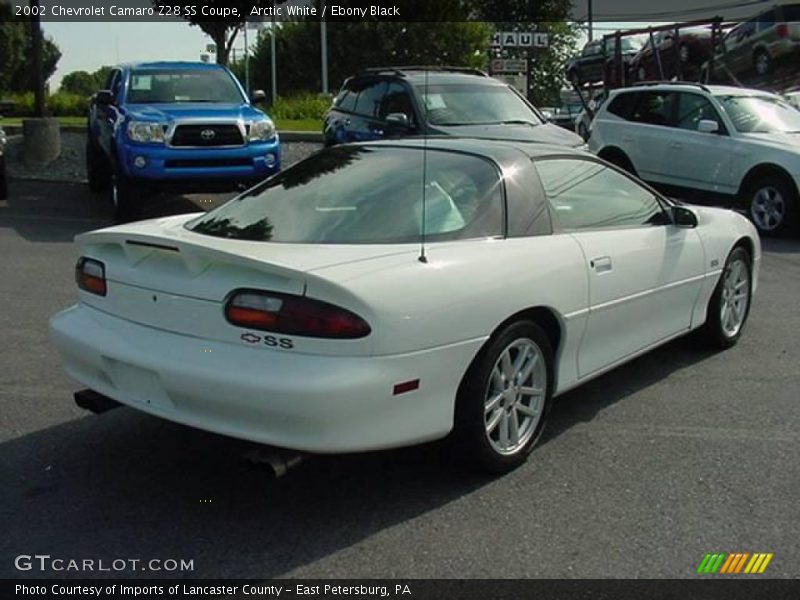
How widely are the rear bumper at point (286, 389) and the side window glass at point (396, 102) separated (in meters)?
7.65

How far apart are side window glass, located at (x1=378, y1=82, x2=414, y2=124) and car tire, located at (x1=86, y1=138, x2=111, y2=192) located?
14.5 ft

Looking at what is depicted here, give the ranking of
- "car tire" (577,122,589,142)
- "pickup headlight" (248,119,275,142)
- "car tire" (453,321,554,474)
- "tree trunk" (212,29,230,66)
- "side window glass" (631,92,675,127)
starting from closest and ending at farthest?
"car tire" (453,321,554,474) → "pickup headlight" (248,119,275,142) → "side window glass" (631,92,675,127) → "car tire" (577,122,589,142) → "tree trunk" (212,29,230,66)

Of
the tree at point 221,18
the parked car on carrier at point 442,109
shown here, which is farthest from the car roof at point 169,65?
the tree at point 221,18

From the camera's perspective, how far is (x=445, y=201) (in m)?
4.05

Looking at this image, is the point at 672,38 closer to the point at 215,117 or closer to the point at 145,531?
the point at 215,117

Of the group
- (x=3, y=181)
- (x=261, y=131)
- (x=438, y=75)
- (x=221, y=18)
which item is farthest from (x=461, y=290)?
(x=221, y=18)

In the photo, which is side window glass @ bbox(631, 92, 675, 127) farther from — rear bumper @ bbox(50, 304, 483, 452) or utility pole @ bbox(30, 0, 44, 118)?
rear bumper @ bbox(50, 304, 483, 452)

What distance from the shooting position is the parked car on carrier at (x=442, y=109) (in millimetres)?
10258

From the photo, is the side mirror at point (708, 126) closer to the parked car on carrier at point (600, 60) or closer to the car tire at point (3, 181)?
the car tire at point (3, 181)

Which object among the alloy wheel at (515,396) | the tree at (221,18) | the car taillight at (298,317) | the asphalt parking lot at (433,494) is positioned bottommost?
the asphalt parking lot at (433,494)

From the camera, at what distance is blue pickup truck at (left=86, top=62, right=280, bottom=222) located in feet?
33.3

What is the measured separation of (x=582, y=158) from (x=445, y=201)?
3.76ft

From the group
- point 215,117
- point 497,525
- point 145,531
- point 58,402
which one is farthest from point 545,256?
point 215,117

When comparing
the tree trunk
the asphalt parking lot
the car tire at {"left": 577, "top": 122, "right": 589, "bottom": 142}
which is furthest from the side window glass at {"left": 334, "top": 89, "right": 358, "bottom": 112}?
the tree trunk
